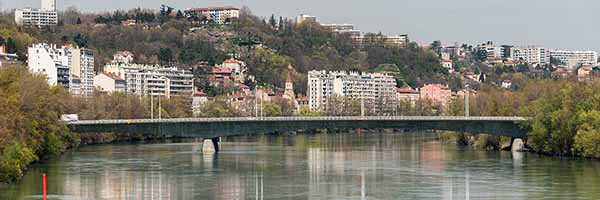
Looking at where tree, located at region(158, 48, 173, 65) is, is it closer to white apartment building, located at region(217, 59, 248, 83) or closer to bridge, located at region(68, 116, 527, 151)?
white apartment building, located at region(217, 59, 248, 83)

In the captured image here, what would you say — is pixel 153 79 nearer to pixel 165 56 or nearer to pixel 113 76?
pixel 113 76

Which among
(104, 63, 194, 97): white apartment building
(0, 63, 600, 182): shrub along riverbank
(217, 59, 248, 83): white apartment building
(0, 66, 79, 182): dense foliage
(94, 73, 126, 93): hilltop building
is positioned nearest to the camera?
(0, 66, 79, 182): dense foliage

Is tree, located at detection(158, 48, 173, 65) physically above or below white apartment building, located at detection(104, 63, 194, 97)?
above

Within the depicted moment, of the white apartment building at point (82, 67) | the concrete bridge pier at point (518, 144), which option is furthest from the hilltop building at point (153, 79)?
the concrete bridge pier at point (518, 144)

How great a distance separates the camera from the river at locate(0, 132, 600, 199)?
5334 cm

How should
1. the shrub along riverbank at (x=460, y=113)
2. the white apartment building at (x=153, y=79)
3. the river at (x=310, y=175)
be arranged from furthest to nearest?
the white apartment building at (x=153, y=79)
the shrub along riverbank at (x=460, y=113)
the river at (x=310, y=175)

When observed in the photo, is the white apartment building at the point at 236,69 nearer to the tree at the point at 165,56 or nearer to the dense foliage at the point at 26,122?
the tree at the point at 165,56

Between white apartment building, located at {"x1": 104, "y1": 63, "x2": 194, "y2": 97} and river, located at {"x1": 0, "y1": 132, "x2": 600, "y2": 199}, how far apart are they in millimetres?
81235

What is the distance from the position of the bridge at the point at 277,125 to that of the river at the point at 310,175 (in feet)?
4.78

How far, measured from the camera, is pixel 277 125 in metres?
91.0

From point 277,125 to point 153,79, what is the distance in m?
86.5

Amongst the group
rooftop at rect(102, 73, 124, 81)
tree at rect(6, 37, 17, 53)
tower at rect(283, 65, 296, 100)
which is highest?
tree at rect(6, 37, 17, 53)

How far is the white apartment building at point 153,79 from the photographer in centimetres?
17062

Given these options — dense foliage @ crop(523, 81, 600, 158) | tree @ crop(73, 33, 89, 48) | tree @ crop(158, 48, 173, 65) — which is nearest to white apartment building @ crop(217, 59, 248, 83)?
tree @ crop(158, 48, 173, 65)
